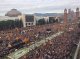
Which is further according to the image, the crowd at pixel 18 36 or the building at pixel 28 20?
the building at pixel 28 20

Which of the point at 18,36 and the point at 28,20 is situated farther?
the point at 28,20

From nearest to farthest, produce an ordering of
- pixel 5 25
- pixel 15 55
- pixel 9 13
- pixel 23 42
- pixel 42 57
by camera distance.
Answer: pixel 42 57, pixel 15 55, pixel 23 42, pixel 5 25, pixel 9 13

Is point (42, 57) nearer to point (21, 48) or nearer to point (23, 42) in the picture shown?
point (21, 48)

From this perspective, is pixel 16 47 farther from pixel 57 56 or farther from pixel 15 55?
pixel 57 56

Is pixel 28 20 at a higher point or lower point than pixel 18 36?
lower

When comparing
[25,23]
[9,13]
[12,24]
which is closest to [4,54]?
[12,24]

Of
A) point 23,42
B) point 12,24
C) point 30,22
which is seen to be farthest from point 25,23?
point 23,42

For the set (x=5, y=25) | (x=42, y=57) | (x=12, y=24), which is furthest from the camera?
(x=12, y=24)

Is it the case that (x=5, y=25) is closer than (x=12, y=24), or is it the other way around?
(x=5, y=25)

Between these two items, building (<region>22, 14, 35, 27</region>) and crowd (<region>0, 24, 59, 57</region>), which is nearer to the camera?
crowd (<region>0, 24, 59, 57</region>)
